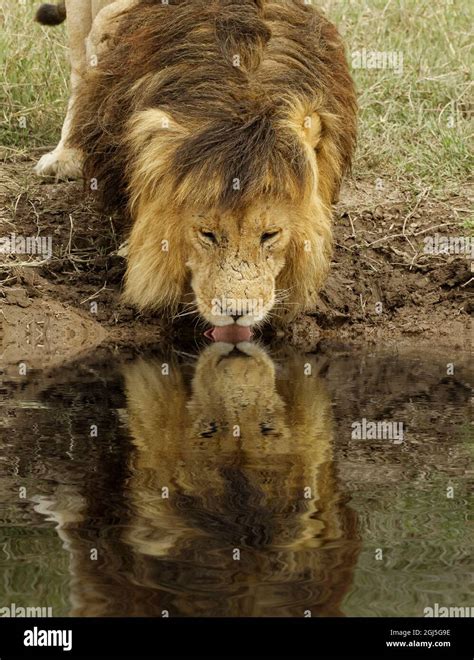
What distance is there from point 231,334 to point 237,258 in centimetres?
84

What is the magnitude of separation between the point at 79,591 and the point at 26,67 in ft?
19.8

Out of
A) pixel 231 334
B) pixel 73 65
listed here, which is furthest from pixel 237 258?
pixel 73 65

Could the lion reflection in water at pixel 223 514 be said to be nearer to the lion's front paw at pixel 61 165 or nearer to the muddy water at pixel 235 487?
Result: the muddy water at pixel 235 487

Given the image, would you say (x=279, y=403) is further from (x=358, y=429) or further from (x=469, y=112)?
(x=469, y=112)

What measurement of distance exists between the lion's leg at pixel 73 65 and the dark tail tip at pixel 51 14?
0.60 meters

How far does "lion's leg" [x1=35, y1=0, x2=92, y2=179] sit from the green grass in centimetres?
67

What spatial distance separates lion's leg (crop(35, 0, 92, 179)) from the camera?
8.00 m

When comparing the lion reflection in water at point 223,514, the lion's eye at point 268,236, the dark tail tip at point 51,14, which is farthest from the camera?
the dark tail tip at point 51,14

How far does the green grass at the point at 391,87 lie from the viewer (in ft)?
28.6

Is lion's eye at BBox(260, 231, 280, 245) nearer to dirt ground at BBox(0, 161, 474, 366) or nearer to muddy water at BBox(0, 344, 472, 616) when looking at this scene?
muddy water at BBox(0, 344, 472, 616)

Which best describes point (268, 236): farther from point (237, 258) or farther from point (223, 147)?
point (223, 147)

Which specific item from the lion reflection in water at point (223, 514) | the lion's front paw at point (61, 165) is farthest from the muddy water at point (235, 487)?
the lion's front paw at point (61, 165)

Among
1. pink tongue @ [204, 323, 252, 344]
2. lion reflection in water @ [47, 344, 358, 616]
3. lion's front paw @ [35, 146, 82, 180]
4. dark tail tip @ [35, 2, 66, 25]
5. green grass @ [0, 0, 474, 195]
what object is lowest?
lion reflection in water @ [47, 344, 358, 616]

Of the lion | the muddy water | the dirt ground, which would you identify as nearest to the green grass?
the dirt ground
